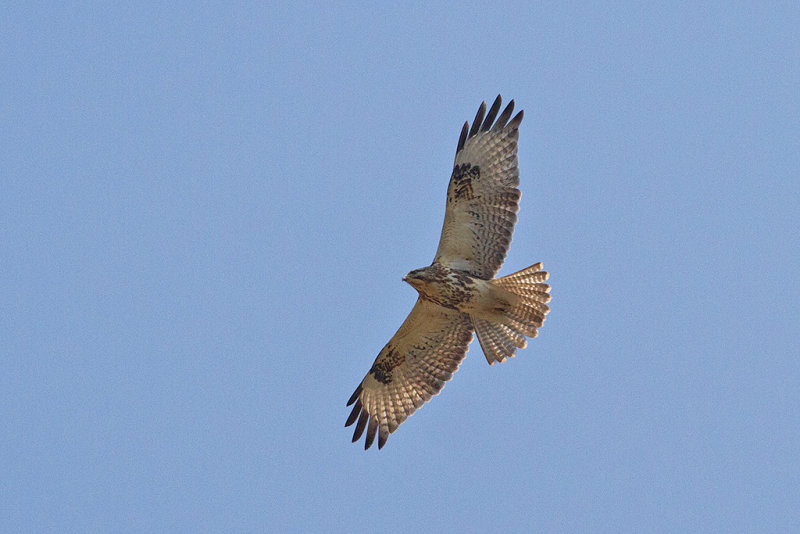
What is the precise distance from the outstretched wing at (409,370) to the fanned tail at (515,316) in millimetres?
449

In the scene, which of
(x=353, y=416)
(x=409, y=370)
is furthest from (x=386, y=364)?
(x=353, y=416)

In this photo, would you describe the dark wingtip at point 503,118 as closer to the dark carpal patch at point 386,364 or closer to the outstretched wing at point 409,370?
the outstretched wing at point 409,370

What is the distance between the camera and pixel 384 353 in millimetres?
14930

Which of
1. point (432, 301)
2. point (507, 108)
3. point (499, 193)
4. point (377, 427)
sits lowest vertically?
point (377, 427)

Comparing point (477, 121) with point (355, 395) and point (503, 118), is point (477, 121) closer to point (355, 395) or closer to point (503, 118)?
point (503, 118)

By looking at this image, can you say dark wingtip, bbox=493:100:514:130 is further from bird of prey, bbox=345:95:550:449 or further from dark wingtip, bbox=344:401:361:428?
dark wingtip, bbox=344:401:361:428

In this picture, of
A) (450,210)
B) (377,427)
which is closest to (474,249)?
(450,210)

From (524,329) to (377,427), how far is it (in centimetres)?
229

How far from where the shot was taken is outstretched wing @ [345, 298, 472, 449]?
47.8 ft

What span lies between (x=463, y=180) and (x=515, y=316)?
67.3 inches

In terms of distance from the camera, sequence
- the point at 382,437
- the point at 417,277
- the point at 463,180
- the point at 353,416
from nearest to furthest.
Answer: the point at 417,277
the point at 463,180
the point at 382,437
the point at 353,416

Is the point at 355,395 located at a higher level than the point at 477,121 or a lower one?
lower

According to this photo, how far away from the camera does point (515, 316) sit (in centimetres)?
1395

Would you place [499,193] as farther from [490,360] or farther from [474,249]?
[490,360]
